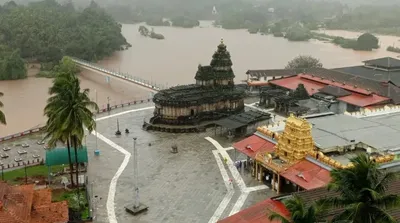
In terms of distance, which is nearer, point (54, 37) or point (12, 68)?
point (12, 68)

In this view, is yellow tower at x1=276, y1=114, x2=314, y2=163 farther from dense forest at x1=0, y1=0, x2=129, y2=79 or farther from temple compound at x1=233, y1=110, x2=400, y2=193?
dense forest at x1=0, y1=0, x2=129, y2=79

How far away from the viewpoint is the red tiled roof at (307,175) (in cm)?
3541

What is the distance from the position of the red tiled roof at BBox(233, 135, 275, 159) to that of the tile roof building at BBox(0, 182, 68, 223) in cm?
1763

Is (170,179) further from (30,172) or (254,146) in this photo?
(30,172)

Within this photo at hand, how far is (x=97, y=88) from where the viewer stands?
268ft

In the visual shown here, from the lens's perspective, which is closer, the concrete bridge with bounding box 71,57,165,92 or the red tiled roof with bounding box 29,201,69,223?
the red tiled roof with bounding box 29,201,69,223

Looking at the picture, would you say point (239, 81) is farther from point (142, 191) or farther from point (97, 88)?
point (142, 191)

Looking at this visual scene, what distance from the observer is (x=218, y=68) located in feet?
203

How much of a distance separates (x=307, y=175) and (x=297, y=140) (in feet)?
10.0

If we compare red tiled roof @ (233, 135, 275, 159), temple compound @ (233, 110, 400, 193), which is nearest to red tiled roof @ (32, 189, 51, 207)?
temple compound @ (233, 110, 400, 193)

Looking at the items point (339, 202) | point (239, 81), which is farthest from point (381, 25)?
point (339, 202)

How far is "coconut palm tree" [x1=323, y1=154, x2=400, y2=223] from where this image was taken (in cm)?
1823

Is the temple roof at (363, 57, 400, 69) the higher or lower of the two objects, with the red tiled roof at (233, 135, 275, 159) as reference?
higher

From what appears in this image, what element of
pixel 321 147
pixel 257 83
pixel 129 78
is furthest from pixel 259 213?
pixel 129 78
